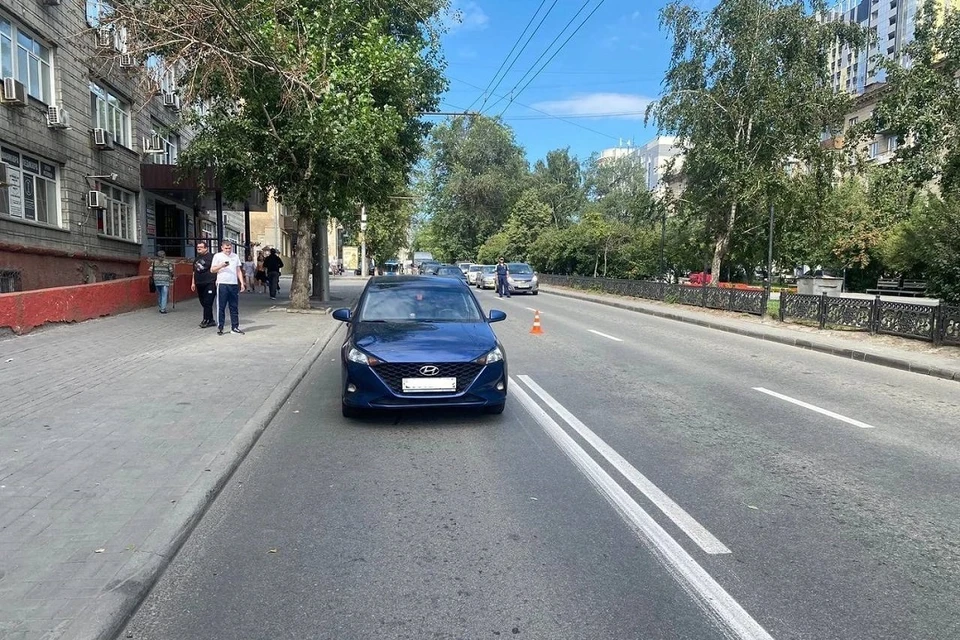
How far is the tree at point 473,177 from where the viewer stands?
65.1 m

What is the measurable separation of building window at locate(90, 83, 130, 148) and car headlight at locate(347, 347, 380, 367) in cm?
1873

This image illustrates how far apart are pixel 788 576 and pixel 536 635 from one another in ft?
5.02

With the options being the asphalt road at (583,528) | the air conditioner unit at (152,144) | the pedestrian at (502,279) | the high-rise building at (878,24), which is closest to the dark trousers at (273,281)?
the air conditioner unit at (152,144)

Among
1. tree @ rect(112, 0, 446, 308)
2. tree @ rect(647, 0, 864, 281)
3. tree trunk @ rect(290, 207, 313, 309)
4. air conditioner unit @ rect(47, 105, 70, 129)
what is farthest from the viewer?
tree @ rect(647, 0, 864, 281)

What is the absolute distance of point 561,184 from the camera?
68688mm

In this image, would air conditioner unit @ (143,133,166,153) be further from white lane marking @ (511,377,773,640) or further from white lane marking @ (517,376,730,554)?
white lane marking @ (511,377,773,640)

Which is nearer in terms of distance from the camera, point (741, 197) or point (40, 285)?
point (40, 285)

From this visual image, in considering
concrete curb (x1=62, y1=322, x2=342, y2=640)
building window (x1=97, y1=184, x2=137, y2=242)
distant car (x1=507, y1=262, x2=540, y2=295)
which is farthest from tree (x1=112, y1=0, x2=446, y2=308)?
distant car (x1=507, y1=262, x2=540, y2=295)

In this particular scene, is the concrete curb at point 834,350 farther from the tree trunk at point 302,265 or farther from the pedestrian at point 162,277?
the pedestrian at point 162,277

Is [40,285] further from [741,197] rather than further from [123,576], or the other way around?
[741,197]

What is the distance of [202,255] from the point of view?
14336 millimetres

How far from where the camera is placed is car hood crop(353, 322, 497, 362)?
21.3 ft

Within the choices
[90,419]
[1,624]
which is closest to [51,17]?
[90,419]

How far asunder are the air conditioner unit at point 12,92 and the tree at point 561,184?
179 feet
